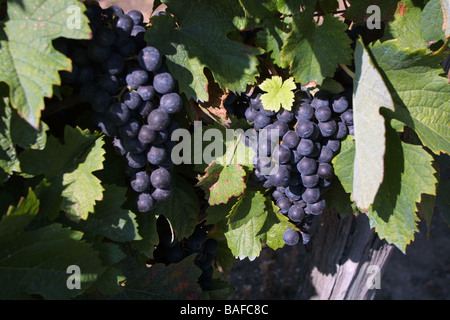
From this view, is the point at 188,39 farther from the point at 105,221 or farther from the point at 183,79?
the point at 105,221

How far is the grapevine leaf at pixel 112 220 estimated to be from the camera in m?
1.04

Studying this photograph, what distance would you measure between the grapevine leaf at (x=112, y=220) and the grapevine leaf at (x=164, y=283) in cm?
19

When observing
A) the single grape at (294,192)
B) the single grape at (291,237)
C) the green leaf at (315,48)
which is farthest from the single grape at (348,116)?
the single grape at (291,237)

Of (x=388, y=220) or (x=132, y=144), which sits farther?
(x=388, y=220)

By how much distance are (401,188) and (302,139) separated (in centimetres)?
27

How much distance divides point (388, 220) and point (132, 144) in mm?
661

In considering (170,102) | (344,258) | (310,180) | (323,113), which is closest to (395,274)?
(344,258)

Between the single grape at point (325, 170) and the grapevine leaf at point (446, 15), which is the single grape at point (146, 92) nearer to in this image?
the single grape at point (325, 170)

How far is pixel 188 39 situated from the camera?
101cm

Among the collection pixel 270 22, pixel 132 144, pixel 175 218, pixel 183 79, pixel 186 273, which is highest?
pixel 270 22

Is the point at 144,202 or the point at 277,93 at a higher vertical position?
the point at 277,93

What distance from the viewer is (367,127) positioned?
0.98 meters

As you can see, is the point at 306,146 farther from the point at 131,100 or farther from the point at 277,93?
the point at 131,100

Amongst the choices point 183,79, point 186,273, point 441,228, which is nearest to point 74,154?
point 183,79
